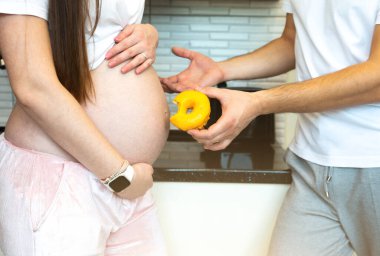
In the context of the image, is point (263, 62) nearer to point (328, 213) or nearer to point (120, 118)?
point (328, 213)

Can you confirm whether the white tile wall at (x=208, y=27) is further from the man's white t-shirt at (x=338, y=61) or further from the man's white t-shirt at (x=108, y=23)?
the man's white t-shirt at (x=108, y=23)

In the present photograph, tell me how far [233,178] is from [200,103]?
443mm

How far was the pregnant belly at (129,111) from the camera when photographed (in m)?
0.91

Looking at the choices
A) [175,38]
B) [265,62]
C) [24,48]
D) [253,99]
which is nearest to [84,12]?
[24,48]

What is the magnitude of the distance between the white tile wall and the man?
902mm

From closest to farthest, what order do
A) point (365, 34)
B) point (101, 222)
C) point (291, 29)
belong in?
point (101, 222) < point (365, 34) < point (291, 29)

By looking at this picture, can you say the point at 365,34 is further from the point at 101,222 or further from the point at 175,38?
the point at 175,38

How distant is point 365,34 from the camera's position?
1035mm

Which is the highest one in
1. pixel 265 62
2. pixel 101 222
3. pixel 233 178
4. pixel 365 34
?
pixel 365 34

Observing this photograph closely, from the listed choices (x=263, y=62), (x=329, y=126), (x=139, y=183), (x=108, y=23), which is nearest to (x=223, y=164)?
(x=263, y=62)

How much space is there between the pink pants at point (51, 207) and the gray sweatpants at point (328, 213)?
17.8 inches

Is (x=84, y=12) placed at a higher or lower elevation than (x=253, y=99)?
higher

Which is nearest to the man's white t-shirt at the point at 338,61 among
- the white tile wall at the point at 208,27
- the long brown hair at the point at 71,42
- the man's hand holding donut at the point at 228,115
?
the man's hand holding donut at the point at 228,115

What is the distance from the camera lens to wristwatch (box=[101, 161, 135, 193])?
88 cm
